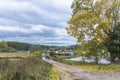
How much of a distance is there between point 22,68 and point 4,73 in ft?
3.33

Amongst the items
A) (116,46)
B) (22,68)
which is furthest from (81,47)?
(22,68)

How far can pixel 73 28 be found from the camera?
4884 cm

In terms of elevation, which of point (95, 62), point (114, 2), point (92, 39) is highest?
point (114, 2)

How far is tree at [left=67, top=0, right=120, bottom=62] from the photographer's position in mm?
47594

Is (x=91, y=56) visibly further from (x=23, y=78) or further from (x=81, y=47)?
(x=23, y=78)

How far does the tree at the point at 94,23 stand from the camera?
4759 cm

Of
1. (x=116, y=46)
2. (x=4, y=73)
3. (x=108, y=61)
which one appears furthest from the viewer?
(x=108, y=61)

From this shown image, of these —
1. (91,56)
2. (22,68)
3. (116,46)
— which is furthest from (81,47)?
(22,68)

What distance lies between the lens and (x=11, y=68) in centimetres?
1536

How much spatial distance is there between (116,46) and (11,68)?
33.2 meters

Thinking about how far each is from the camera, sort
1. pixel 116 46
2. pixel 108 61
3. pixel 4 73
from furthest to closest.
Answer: pixel 108 61, pixel 116 46, pixel 4 73

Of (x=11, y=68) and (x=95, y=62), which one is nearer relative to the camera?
(x=11, y=68)

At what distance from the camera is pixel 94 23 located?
47406 mm

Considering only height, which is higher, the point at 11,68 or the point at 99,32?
the point at 99,32
